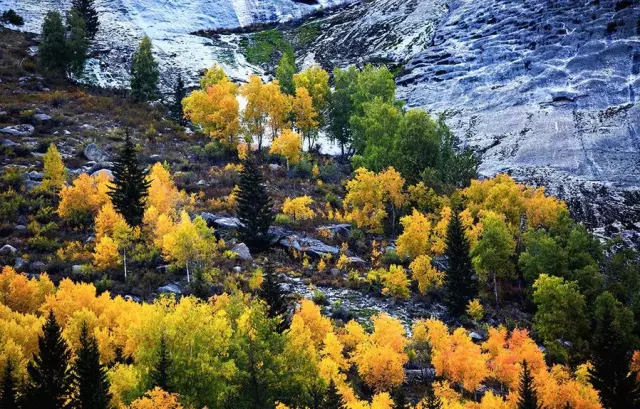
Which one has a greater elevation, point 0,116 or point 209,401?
point 0,116

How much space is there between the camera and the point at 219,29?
130 metres

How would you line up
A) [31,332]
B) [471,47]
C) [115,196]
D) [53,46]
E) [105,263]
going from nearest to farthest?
[31,332]
[105,263]
[115,196]
[53,46]
[471,47]


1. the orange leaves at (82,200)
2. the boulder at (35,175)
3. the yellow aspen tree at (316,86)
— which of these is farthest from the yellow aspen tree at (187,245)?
the yellow aspen tree at (316,86)

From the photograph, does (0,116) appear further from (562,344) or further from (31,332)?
(562,344)

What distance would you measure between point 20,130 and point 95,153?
1181 centimetres

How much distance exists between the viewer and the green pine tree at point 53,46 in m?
85.1

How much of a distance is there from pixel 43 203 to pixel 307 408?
36.3 m

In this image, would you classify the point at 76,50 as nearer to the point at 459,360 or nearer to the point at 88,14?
the point at 88,14

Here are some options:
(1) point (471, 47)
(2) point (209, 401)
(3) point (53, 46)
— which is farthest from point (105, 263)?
(1) point (471, 47)

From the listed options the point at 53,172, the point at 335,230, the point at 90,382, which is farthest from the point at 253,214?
the point at 90,382

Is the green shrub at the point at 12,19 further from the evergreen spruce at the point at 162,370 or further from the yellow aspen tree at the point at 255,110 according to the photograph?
the evergreen spruce at the point at 162,370

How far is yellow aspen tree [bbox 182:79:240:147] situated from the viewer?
7325cm

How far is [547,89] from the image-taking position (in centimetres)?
8450

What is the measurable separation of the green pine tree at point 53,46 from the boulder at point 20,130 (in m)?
22.1
